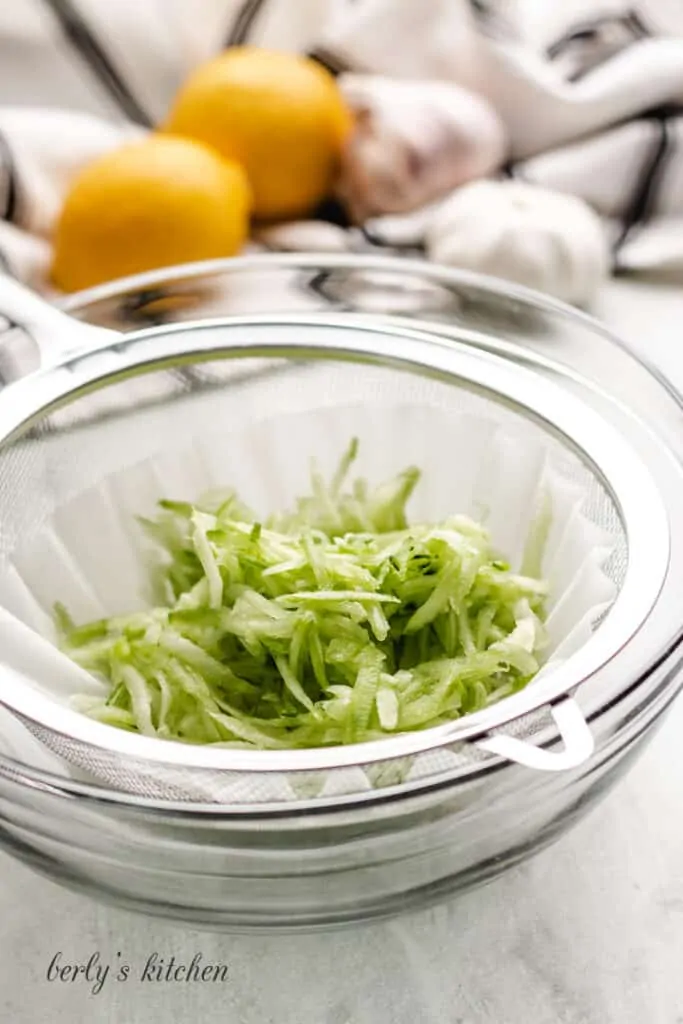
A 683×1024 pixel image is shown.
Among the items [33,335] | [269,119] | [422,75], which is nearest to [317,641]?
[33,335]

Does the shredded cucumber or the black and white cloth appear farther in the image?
the black and white cloth

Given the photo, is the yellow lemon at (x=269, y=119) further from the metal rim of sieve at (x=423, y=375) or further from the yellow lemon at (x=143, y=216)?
the metal rim of sieve at (x=423, y=375)

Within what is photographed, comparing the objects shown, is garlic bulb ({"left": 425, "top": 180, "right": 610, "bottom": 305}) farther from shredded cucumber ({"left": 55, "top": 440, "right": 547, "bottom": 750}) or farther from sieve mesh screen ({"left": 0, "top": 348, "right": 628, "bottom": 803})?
shredded cucumber ({"left": 55, "top": 440, "right": 547, "bottom": 750})

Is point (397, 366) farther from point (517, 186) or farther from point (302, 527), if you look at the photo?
point (517, 186)

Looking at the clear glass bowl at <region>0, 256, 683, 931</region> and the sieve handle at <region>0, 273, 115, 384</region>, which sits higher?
the sieve handle at <region>0, 273, 115, 384</region>

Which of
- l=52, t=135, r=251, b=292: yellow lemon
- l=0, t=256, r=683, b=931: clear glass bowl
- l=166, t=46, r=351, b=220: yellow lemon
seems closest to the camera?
l=0, t=256, r=683, b=931: clear glass bowl

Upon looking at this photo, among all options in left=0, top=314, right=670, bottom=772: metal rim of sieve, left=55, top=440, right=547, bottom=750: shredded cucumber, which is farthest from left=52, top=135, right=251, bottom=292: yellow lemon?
left=55, top=440, right=547, bottom=750: shredded cucumber
